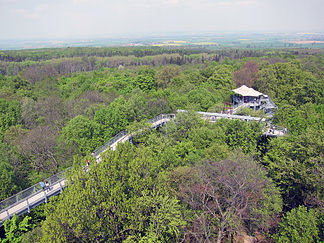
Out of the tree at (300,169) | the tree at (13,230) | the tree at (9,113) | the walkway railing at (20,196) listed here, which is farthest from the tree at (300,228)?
the tree at (9,113)

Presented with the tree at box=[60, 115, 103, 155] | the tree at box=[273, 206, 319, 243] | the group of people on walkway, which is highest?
the tree at box=[60, 115, 103, 155]

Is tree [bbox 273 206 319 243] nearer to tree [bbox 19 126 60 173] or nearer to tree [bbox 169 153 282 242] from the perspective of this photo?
tree [bbox 169 153 282 242]

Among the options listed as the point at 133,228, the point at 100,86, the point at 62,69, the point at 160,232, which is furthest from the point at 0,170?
the point at 62,69

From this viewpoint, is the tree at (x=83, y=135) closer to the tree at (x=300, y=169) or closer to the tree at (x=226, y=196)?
the tree at (x=226, y=196)

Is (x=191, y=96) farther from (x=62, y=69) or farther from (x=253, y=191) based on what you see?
(x=62, y=69)

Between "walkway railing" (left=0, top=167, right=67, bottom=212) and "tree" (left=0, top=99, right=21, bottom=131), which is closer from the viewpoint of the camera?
"walkway railing" (left=0, top=167, right=67, bottom=212)

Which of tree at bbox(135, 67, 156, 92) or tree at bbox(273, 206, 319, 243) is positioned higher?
tree at bbox(135, 67, 156, 92)

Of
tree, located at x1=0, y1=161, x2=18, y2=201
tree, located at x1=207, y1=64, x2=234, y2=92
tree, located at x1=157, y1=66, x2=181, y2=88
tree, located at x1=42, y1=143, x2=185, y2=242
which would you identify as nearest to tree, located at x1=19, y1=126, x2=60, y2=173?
tree, located at x1=0, y1=161, x2=18, y2=201

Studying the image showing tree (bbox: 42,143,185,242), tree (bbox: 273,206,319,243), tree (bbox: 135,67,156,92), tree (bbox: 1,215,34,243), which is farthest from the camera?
tree (bbox: 135,67,156,92)

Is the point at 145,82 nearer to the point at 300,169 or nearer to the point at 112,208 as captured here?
the point at 300,169
